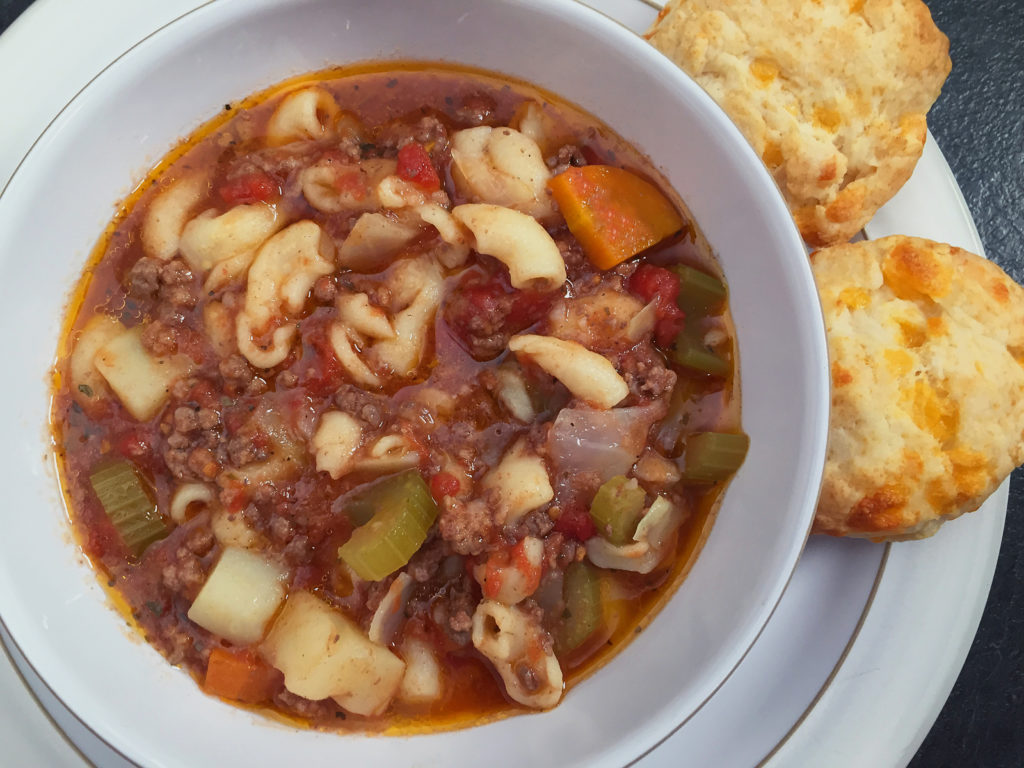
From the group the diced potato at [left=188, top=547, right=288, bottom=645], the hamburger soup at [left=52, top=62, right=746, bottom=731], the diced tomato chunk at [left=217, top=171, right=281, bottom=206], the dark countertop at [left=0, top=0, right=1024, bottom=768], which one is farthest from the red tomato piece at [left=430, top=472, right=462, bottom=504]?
the dark countertop at [left=0, top=0, right=1024, bottom=768]

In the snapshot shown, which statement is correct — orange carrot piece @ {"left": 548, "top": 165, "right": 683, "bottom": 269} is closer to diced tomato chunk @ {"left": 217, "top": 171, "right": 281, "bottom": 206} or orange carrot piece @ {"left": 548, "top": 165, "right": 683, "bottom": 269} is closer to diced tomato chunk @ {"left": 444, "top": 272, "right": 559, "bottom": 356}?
diced tomato chunk @ {"left": 444, "top": 272, "right": 559, "bottom": 356}

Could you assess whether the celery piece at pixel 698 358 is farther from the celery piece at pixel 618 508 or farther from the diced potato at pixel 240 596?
the diced potato at pixel 240 596

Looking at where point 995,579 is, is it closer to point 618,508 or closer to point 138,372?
point 618,508

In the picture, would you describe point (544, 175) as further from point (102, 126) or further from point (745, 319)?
point (102, 126)

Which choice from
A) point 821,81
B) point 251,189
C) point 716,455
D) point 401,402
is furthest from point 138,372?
point 821,81

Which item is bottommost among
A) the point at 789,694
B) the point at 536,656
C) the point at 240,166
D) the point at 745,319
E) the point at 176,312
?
the point at 789,694

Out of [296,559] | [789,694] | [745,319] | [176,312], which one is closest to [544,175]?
[745,319]
